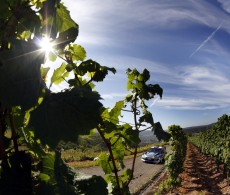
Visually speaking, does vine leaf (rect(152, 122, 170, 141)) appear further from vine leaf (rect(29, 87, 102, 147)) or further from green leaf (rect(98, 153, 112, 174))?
vine leaf (rect(29, 87, 102, 147))

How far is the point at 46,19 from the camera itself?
2.98 feet

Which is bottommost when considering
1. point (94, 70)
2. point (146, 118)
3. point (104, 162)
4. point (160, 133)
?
point (104, 162)

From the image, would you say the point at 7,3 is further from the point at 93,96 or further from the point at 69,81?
the point at 69,81

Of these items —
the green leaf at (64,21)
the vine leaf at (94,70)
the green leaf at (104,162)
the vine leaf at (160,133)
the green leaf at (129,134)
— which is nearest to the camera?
the green leaf at (64,21)

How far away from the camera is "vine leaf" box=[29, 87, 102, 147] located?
71 centimetres

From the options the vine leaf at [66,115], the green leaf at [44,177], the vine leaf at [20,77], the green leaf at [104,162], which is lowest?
the green leaf at [104,162]

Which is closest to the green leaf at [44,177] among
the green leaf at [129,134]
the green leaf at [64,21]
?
the green leaf at [64,21]

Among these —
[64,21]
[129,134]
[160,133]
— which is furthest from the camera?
[129,134]

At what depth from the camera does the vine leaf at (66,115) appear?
71 cm

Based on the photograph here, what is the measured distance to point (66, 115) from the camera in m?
0.73

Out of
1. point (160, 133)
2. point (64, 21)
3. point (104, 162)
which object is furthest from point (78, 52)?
point (104, 162)

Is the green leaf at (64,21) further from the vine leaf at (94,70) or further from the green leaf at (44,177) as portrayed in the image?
the green leaf at (44,177)

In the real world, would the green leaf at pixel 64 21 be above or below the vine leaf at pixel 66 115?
above

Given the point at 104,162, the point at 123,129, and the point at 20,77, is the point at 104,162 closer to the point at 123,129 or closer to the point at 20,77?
the point at 123,129
